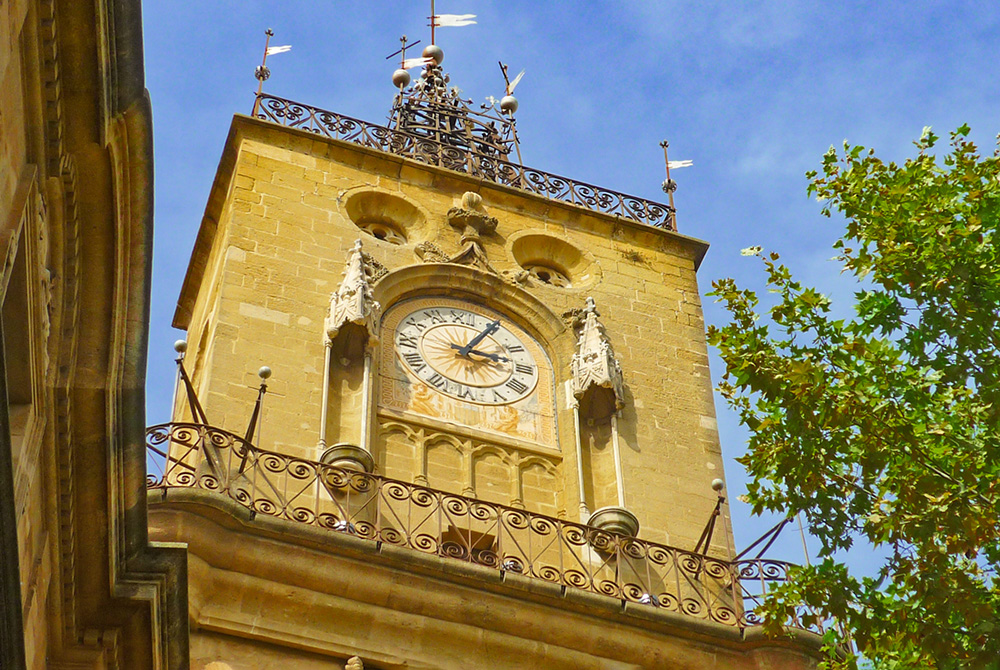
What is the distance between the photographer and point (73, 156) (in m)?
9.84

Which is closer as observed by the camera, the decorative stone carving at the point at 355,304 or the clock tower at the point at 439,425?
the clock tower at the point at 439,425

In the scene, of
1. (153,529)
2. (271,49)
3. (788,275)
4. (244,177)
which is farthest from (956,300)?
(271,49)

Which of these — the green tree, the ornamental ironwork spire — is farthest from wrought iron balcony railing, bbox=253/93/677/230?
the green tree

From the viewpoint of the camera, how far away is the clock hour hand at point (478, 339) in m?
19.2

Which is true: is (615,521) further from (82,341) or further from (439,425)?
(82,341)

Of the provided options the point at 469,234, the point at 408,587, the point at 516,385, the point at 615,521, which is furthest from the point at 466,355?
the point at 408,587

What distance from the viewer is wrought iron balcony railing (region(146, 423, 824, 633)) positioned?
49.2 feet

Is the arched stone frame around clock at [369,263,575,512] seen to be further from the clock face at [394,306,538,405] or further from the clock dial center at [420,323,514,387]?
the clock dial center at [420,323,514,387]

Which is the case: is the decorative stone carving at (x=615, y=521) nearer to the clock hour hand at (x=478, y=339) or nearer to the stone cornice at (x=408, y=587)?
the stone cornice at (x=408, y=587)

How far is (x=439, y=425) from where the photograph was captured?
58.9 ft

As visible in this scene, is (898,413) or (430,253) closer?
(898,413)

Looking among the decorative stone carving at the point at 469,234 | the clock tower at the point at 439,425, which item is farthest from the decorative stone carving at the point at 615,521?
the decorative stone carving at the point at 469,234

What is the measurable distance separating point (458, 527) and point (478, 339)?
334 cm

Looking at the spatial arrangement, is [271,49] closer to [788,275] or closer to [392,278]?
[392,278]
